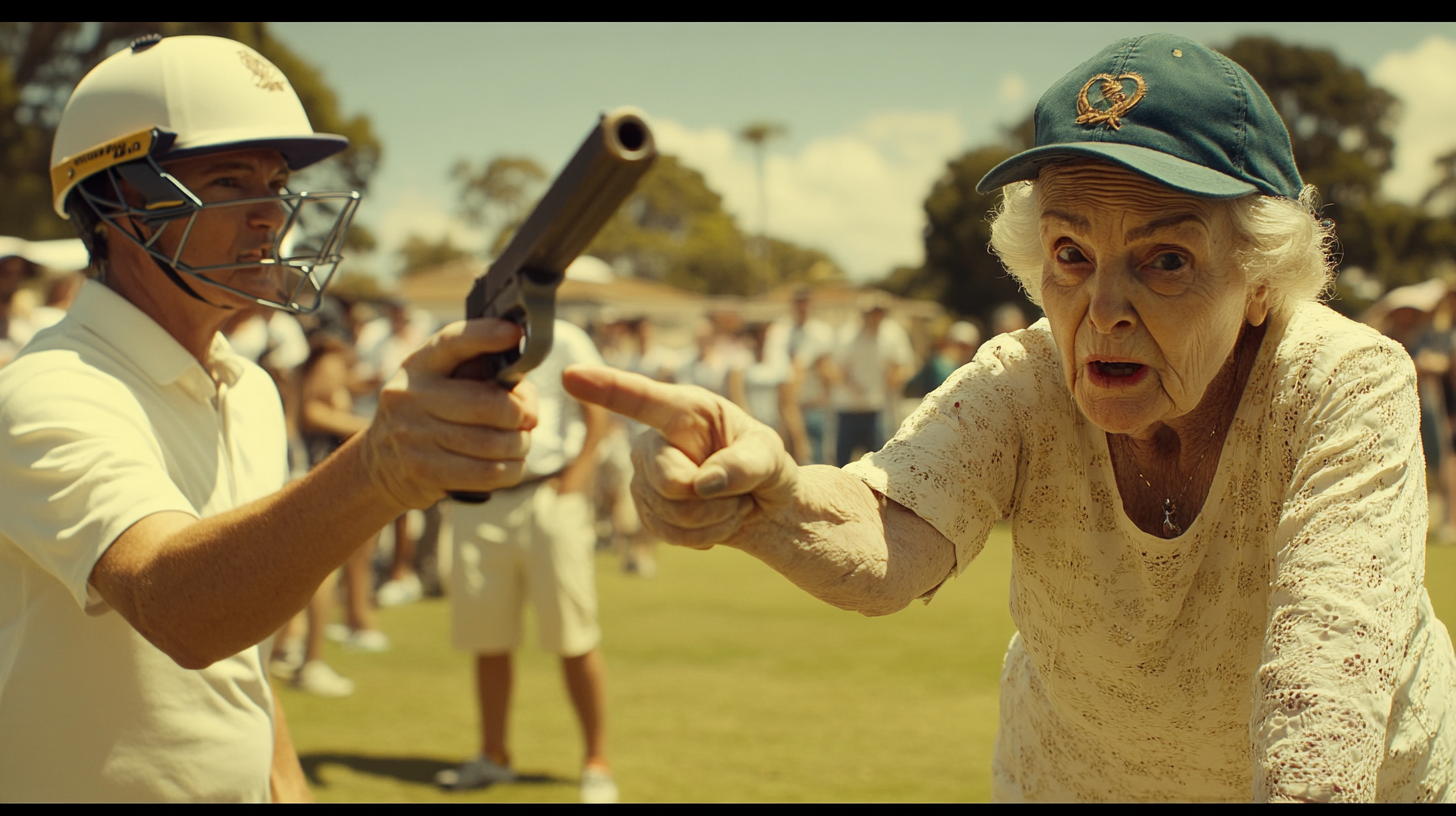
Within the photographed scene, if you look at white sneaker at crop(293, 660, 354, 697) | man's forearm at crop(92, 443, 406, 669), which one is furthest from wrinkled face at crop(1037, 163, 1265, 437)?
white sneaker at crop(293, 660, 354, 697)

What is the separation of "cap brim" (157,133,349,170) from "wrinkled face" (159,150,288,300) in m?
0.03

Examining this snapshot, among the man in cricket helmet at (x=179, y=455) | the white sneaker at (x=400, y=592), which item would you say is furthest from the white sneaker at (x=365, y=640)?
the man in cricket helmet at (x=179, y=455)

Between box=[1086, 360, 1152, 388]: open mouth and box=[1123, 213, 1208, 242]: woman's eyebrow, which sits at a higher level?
box=[1123, 213, 1208, 242]: woman's eyebrow

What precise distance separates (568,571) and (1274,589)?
13.4ft

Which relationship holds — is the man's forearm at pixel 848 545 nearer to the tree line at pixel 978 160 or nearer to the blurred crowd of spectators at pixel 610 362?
the blurred crowd of spectators at pixel 610 362

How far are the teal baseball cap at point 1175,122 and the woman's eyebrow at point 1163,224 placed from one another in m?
0.07

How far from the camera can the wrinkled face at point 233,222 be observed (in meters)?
2.67

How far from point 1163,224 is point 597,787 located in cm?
389

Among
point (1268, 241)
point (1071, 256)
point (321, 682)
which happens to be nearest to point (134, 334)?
point (1071, 256)

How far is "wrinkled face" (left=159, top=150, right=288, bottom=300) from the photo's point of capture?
8.75 ft

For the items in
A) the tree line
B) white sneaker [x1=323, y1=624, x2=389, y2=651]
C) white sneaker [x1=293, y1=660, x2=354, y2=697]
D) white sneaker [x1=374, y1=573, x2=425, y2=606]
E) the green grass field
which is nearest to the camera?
the green grass field

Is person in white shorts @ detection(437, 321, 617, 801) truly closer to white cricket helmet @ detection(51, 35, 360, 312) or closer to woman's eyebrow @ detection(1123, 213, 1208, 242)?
white cricket helmet @ detection(51, 35, 360, 312)

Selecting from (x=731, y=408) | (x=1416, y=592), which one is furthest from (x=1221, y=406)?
(x=731, y=408)
